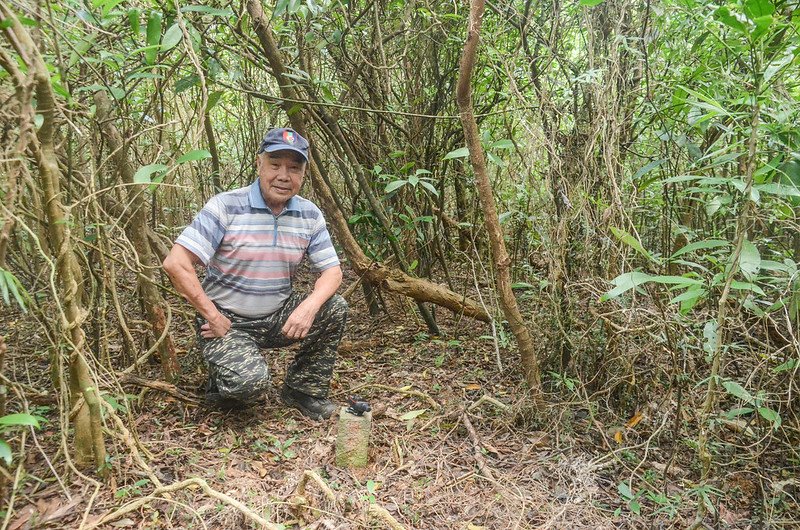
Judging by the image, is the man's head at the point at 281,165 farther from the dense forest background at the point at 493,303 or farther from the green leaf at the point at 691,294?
the green leaf at the point at 691,294

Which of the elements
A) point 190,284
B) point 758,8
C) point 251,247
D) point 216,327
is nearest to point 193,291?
point 190,284

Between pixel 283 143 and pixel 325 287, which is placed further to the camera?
pixel 325 287

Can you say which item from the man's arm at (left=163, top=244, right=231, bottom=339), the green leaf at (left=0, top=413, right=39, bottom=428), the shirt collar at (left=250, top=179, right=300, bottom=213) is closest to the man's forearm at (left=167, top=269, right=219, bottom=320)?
the man's arm at (left=163, top=244, right=231, bottom=339)

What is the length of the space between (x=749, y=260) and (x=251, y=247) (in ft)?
7.16

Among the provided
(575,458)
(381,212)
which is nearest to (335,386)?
(381,212)

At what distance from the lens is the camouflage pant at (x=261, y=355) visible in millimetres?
2702

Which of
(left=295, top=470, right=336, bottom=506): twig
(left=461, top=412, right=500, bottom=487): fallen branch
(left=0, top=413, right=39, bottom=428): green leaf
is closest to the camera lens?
(left=0, top=413, right=39, bottom=428): green leaf

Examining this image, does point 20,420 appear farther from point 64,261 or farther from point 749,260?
point 749,260

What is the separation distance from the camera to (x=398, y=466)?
2525mm

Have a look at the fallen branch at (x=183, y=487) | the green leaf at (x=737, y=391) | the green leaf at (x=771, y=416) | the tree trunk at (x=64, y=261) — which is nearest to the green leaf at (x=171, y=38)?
the tree trunk at (x=64, y=261)

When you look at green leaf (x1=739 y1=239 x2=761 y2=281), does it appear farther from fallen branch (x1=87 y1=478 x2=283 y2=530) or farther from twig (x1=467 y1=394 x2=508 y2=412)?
fallen branch (x1=87 y1=478 x2=283 y2=530)

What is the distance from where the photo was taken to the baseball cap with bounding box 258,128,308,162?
→ 2.76 m

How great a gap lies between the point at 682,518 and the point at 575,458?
49 centimetres

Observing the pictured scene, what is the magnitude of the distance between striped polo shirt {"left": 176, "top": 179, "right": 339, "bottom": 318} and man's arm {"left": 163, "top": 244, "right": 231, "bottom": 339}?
8 cm
